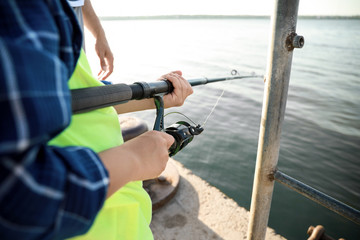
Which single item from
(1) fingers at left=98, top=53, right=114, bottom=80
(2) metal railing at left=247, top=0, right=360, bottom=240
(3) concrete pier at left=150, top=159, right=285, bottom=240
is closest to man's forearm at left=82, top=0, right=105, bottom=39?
(1) fingers at left=98, top=53, right=114, bottom=80

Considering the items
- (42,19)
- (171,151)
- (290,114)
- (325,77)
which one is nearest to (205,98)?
(290,114)

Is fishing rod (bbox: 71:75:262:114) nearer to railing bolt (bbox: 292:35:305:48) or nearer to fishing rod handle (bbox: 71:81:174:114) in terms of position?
fishing rod handle (bbox: 71:81:174:114)

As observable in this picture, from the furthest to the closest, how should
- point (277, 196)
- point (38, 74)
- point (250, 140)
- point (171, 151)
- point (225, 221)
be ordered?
point (250, 140), point (277, 196), point (225, 221), point (171, 151), point (38, 74)

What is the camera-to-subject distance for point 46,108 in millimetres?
449

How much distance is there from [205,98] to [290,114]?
3.56 m

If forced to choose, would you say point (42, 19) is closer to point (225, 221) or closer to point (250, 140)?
point (225, 221)

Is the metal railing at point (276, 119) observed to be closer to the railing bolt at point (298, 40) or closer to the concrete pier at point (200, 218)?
the railing bolt at point (298, 40)

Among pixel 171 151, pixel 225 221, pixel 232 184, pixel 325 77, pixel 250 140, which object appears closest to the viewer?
pixel 171 151

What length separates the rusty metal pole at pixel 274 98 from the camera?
4.28 feet

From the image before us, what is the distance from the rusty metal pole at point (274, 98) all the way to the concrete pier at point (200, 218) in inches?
45.8

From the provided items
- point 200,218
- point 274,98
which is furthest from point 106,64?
point 200,218

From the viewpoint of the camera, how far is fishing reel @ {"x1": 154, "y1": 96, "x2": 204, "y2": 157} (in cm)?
119

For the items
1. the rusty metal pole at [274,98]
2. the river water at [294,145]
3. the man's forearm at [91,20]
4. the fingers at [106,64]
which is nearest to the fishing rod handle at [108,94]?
the rusty metal pole at [274,98]

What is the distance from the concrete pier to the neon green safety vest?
2075 mm
